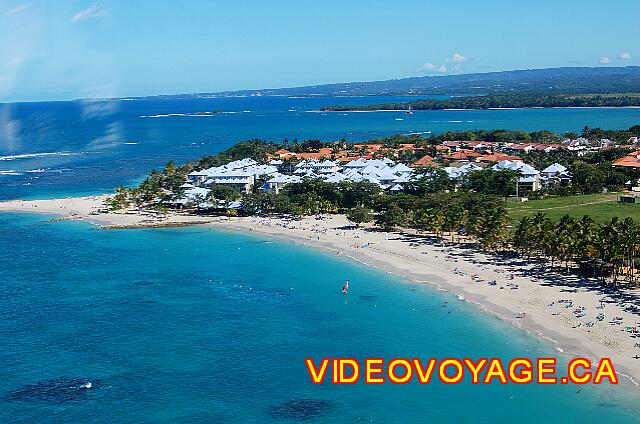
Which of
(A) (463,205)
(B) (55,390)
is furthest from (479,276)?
(B) (55,390)

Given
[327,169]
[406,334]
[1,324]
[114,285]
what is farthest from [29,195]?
[406,334]

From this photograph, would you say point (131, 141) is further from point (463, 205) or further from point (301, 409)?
point (301, 409)

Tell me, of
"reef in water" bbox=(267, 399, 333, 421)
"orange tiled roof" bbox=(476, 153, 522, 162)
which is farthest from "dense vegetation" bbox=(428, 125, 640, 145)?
"reef in water" bbox=(267, 399, 333, 421)

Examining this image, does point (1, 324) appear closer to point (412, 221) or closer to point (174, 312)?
point (174, 312)

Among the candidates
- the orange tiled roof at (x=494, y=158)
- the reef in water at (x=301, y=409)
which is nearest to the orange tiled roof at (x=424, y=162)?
the orange tiled roof at (x=494, y=158)

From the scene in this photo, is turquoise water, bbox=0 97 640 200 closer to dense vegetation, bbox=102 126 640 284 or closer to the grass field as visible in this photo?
dense vegetation, bbox=102 126 640 284
